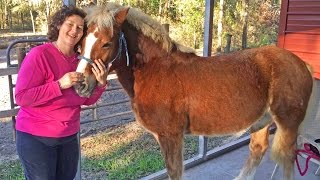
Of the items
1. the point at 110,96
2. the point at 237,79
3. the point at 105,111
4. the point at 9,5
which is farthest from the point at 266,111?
the point at 9,5

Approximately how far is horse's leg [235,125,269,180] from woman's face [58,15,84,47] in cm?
218

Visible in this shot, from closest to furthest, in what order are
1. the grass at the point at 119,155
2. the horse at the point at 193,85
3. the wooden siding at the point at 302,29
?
the horse at the point at 193,85
the grass at the point at 119,155
the wooden siding at the point at 302,29

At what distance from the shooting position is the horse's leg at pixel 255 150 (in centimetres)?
332

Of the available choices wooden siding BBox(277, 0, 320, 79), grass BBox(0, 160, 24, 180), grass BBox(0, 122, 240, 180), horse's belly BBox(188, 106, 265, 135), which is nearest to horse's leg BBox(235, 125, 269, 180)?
horse's belly BBox(188, 106, 265, 135)

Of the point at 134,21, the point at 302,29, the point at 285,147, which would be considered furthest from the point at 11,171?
the point at 302,29

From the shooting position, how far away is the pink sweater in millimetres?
1845

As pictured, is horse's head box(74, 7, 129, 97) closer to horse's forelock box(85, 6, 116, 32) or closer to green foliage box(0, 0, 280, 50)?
horse's forelock box(85, 6, 116, 32)

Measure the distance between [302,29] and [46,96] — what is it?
3.94 metres

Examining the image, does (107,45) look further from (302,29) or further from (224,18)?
(224,18)

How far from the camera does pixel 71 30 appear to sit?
195 cm

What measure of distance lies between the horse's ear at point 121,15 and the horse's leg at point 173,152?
3.18 feet

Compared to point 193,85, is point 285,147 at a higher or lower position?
lower

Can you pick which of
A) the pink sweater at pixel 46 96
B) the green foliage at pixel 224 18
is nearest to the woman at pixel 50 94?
the pink sweater at pixel 46 96

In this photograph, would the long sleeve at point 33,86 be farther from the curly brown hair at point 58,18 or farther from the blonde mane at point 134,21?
the blonde mane at point 134,21
